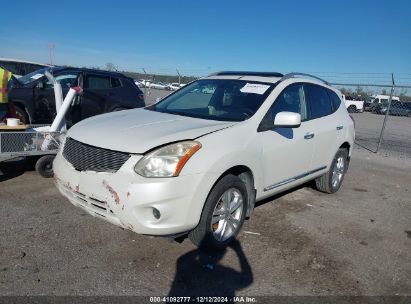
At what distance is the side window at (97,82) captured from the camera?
8586mm

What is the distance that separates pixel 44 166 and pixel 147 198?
132 inches

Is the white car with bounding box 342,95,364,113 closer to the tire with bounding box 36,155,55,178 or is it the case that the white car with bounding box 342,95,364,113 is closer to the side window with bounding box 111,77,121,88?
the side window with bounding box 111,77,121,88

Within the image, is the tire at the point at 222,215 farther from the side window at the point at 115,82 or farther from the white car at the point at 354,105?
the white car at the point at 354,105

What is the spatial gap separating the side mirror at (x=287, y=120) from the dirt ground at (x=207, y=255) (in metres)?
1.29

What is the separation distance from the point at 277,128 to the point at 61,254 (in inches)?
102

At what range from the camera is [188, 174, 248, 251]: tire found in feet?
11.1

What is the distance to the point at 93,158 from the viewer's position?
3305 millimetres

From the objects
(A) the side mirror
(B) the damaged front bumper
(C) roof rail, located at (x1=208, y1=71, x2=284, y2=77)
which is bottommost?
(B) the damaged front bumper

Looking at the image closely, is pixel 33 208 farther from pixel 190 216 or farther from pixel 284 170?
pixel 284 170

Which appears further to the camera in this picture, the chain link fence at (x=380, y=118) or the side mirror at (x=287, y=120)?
the chain link fence at (x=380, y=118)

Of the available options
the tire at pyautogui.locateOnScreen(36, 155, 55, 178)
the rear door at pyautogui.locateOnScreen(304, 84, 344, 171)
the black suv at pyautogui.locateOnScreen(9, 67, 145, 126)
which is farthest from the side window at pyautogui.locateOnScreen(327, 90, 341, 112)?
the black suv at pyautogui.locateOnScreen(9, 67, 145, 126)

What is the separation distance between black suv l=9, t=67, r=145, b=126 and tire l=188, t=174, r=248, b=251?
507cm

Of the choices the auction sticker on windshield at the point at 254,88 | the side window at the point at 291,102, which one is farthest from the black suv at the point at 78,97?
the side window at the point at 291,102

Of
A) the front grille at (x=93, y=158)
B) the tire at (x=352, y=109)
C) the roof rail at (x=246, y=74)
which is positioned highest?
the roof rail at (x=246, y=74)
